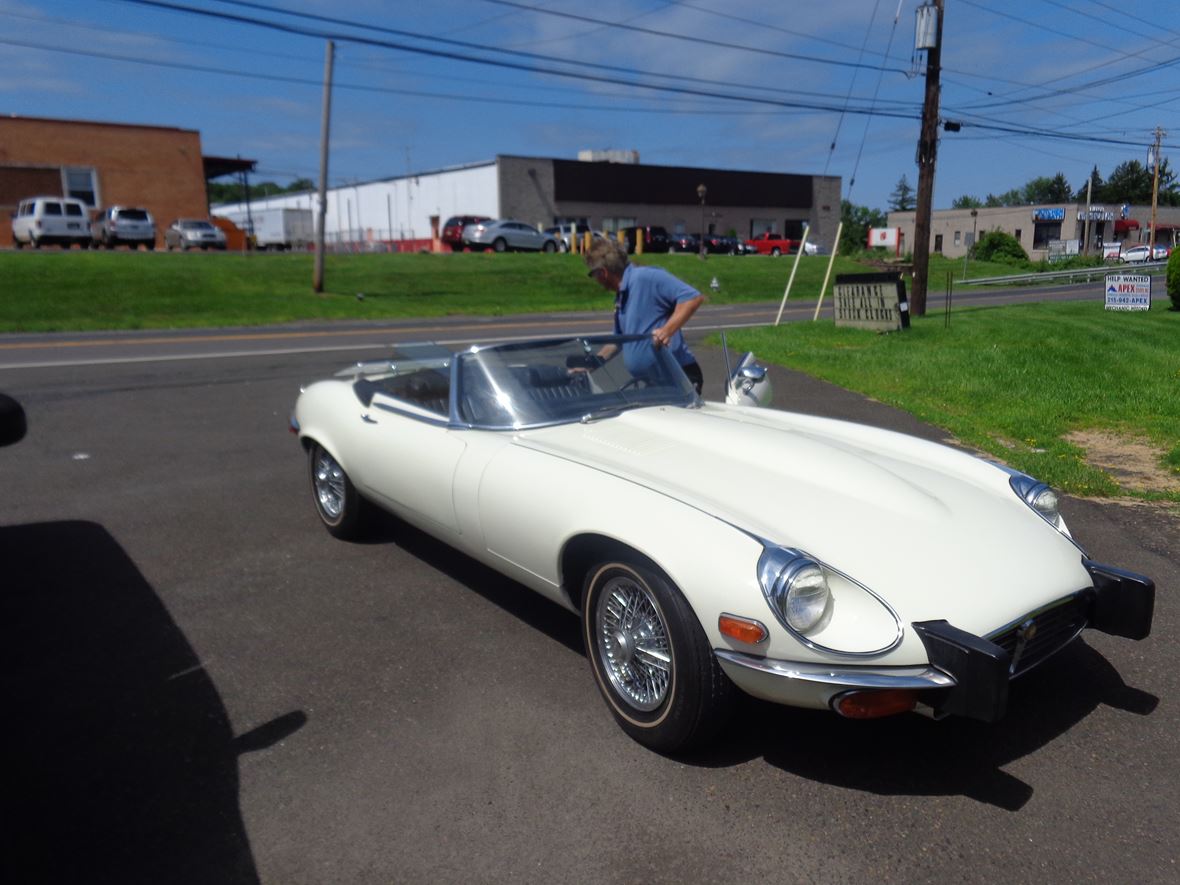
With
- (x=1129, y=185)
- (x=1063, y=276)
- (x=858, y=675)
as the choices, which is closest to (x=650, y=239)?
(x=1063, y=276)

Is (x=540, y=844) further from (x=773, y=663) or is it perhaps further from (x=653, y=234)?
(x=653, y=234)

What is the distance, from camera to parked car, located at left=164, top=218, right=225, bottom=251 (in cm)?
3750

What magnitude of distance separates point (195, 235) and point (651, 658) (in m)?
39.1

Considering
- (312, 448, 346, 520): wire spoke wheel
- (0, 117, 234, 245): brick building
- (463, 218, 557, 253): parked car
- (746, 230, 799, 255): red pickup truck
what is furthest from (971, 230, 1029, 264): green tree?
(312, 448, 346, 520): wire spoke wheel

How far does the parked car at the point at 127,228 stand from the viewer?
34.8 m

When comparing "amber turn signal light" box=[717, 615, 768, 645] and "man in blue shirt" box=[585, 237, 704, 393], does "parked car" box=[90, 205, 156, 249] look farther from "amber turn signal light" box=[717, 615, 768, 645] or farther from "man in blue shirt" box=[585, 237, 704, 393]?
"amber turn signal light" box=[717, 615, 768, 645]

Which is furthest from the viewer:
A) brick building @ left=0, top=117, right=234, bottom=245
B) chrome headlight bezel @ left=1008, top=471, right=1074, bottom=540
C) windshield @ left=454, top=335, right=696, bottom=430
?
brick building @ left=0, top=117, right=234, bottom=245

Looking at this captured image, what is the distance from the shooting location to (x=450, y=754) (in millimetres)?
3189

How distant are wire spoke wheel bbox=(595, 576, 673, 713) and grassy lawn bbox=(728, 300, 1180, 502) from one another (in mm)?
4276

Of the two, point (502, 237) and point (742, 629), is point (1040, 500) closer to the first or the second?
point (742, 629)

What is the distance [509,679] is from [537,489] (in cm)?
78

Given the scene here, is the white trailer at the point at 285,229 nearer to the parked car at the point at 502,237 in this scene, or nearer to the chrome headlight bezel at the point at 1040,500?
the parked car at the point at 502,237

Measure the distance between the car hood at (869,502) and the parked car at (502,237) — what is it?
37.9m

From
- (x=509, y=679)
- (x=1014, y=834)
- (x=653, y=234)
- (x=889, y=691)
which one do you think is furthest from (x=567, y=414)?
(x=653, y=234)
